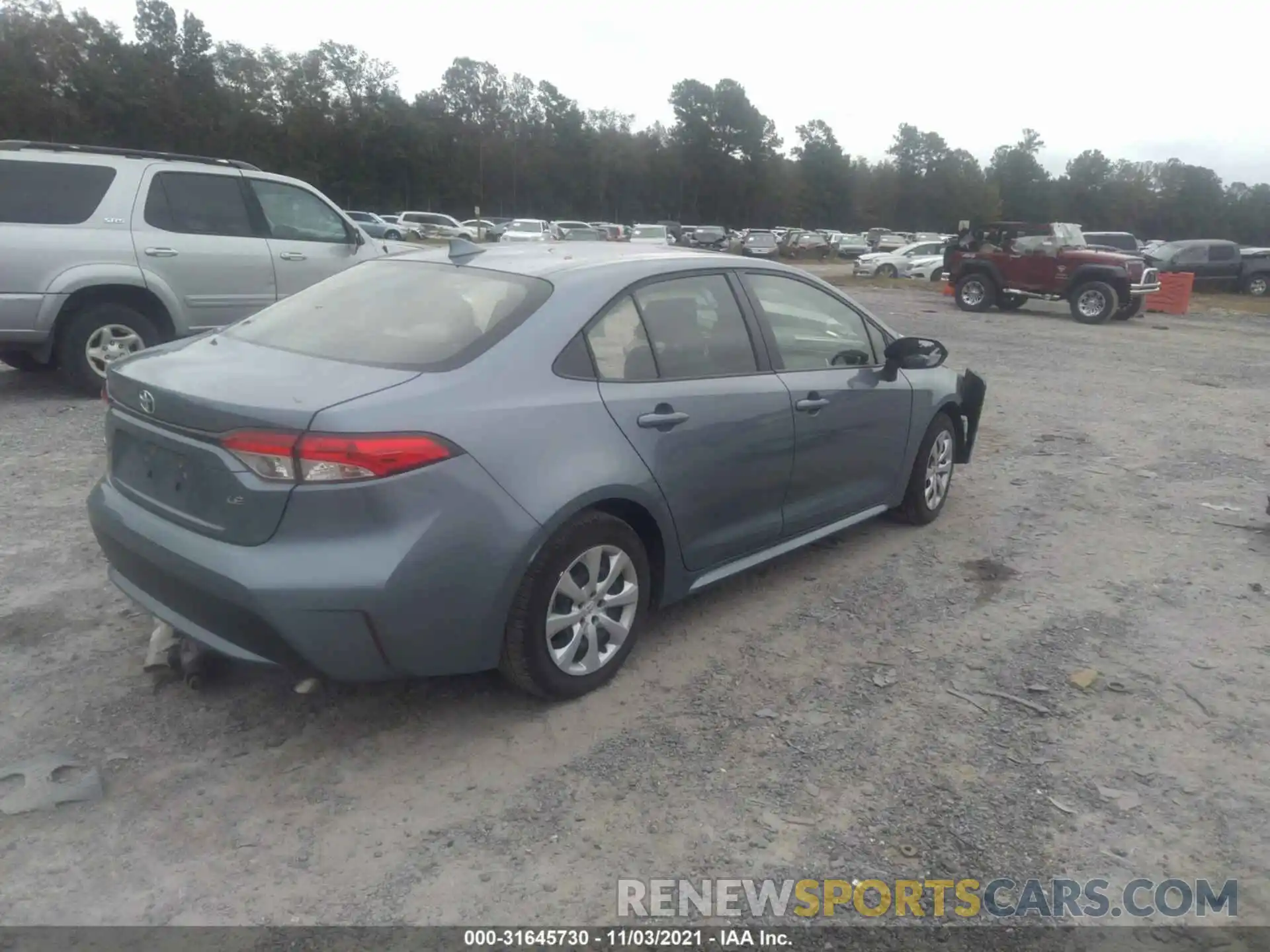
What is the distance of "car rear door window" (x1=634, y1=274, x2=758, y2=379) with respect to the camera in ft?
12.8

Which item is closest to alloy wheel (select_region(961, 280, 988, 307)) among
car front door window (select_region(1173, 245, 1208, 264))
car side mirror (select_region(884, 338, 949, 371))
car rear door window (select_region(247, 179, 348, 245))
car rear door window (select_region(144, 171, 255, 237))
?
car front door window (select_region(1173, 245, 1208, 264))

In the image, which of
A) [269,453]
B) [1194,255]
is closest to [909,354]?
[269,453]

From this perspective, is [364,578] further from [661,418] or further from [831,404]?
[831,404]

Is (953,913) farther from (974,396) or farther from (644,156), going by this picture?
(644,156)

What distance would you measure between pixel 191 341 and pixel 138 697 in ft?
4.41

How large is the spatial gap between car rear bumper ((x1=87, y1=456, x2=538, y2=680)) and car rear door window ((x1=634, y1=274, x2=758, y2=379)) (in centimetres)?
110

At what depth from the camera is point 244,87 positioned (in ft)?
205

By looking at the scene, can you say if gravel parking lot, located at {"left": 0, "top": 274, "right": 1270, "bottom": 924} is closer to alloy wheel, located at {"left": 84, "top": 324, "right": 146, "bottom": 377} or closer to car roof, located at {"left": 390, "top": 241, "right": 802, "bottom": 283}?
car roof, located at {"left": 390, "top": 241, "right": 802, "bottom": 283}

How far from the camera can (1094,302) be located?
61.5 ft

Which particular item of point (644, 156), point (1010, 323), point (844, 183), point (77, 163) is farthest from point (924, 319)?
point (844, 183)

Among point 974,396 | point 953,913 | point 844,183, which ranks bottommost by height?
point 953,913

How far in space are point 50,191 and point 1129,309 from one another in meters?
18.4

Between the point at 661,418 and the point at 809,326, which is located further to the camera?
the point at 809,326

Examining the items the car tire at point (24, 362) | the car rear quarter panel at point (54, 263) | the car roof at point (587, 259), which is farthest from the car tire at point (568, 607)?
the car tire at point (24, 362)
